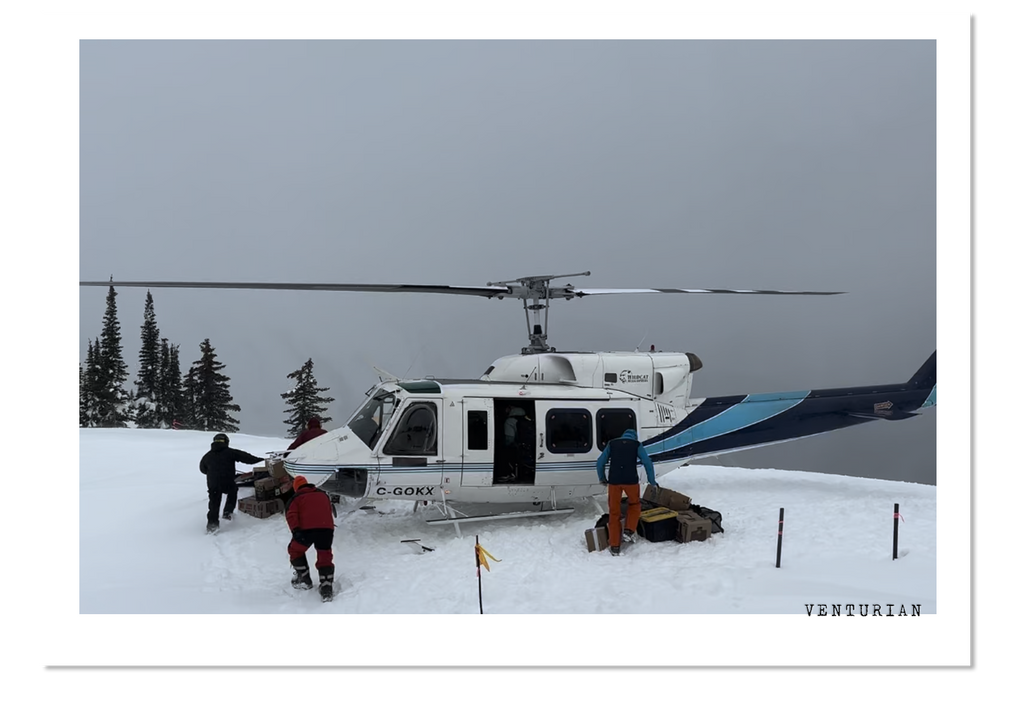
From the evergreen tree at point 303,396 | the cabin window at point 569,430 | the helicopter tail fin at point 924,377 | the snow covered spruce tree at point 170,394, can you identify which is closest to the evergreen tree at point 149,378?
the snow covered spruce tree at point 170,394

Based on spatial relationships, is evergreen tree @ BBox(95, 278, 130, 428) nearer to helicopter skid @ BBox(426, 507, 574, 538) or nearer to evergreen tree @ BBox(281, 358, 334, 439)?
evergreen tree @ BBox(281, 358, 334, 439)

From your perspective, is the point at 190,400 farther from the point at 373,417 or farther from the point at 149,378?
the point at 373,417

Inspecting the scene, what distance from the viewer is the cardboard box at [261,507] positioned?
26.3ft

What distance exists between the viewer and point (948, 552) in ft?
16.2

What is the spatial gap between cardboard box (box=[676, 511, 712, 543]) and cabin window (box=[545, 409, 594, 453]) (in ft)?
5.66

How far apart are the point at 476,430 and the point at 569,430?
145 cm

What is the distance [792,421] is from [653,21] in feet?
22.9

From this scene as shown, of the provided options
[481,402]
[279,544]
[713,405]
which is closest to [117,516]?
[279,544]

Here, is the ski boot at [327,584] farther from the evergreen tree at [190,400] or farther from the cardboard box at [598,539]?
the evergreen tree at [190,400]

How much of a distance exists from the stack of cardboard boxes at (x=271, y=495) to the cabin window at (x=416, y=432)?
1984 millimetres

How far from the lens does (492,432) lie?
25.4ft

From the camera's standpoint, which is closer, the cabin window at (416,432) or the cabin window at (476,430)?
the cabin window at (416,432)

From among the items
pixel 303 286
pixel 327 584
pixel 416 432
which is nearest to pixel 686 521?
pixel 416 432

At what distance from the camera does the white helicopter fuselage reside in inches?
292
